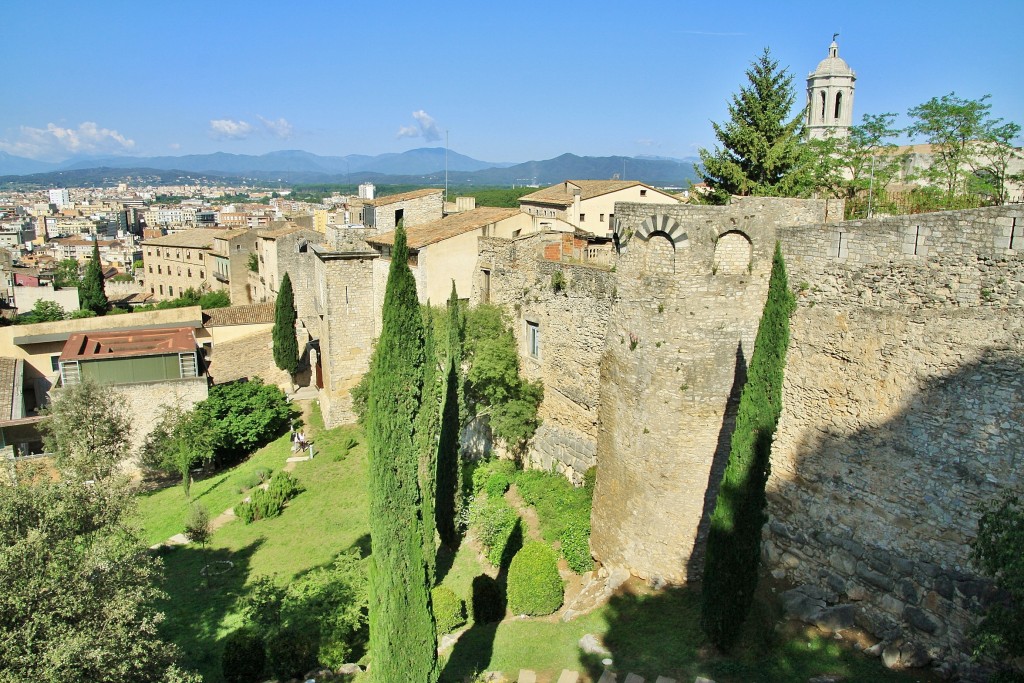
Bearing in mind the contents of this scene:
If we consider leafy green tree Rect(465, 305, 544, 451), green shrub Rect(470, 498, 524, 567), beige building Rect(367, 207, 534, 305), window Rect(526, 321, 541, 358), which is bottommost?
green shrub Rect(470, 498, 524, 567)

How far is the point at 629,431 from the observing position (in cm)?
1309

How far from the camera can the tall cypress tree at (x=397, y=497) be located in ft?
34.8

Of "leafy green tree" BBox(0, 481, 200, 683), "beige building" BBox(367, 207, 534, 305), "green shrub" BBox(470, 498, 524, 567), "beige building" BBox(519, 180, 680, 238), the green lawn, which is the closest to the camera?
"leafy green tree" BBox(0, 481, 200, 683)

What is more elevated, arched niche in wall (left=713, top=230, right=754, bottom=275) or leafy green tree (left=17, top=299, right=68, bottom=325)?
arched niche in wall (left=713, top=230, right=754, bottom=275)

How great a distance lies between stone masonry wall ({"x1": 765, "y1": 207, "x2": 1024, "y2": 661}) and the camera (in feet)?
30.3

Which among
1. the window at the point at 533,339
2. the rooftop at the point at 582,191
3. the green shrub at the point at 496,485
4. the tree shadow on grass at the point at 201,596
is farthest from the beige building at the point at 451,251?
the rooftop at the point at 582,191

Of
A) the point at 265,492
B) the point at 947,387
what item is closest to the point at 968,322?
the point at 947,387

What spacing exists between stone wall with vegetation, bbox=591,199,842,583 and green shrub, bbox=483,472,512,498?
5982mm

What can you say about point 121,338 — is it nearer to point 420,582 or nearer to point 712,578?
point 420,582

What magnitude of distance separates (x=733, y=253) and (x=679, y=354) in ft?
6.44

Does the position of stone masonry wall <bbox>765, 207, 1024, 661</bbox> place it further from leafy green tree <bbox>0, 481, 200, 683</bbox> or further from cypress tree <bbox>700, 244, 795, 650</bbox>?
Answer: leafy green tree <bbox>0, 481, 200, 683</bbox>

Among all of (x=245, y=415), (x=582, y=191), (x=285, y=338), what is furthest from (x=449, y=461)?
(x=582, y=191)

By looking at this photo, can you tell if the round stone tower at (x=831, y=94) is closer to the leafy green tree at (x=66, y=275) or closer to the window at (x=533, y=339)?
the window at (x=533, y=339)

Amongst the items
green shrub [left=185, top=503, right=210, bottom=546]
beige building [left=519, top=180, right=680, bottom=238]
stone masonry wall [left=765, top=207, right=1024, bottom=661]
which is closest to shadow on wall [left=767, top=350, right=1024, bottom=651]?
stone masonry wall [left=765, top=207, right=1024, bottom=661]
